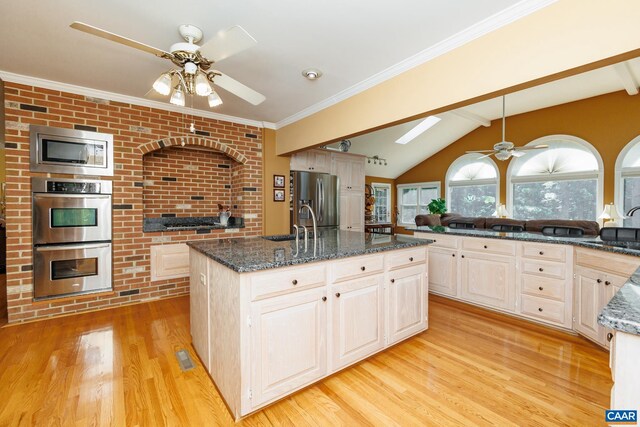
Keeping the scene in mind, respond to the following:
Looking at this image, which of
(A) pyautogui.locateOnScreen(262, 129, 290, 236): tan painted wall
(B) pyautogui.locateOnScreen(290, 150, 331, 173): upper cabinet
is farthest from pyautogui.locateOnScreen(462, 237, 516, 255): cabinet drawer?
(B) pyautogui.locateOnScreen(290, 150, 331, 173): upper cabinet

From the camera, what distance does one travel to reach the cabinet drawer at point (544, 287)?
2.67 metres

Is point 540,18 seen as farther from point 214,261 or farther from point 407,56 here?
A: point 214,261

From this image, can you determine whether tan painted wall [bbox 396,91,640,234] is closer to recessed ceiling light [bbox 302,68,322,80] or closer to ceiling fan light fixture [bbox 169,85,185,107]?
recessed ceiling light [bbox 302,68,322,80]

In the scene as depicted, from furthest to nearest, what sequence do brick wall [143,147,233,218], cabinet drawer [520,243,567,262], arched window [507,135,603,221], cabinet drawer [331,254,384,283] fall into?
arched window [507,135,603,221] → brick wall [143,147,233,218] → cabinet drawer [520,243,567,262] → cabinet drawer [331,254,384,283]

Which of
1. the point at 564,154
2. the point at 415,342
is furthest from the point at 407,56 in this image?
the point at 564,154

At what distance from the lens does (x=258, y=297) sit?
1.59 meters

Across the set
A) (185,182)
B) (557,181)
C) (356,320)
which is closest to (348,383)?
(356,320)

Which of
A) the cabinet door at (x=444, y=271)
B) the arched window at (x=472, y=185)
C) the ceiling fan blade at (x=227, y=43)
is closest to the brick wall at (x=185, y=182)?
the ceiling fan blade at (x=227, y=43)

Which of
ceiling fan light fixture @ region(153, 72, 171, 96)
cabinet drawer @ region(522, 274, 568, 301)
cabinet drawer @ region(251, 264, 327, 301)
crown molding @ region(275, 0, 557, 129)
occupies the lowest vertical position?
cabinet drawer @ region(522, 274, 568, 301)

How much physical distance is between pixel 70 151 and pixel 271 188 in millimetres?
2385

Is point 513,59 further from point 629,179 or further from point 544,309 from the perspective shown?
point 629,179

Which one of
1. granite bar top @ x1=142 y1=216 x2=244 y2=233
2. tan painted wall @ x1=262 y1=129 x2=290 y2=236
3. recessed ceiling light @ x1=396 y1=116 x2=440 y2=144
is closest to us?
granite bar top @ x1=142 y1=216 x2=244 y2=233

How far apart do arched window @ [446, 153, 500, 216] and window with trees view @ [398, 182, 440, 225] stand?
450 mm

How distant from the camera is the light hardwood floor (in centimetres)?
163
